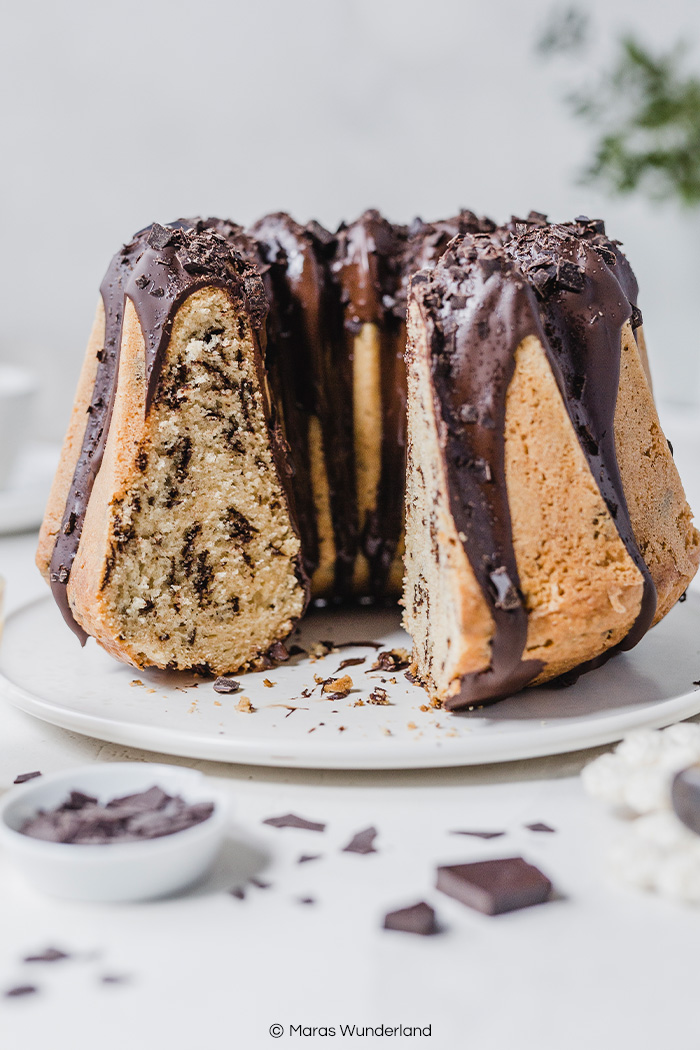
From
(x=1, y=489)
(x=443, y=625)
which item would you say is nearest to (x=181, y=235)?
(x=443, y=625)

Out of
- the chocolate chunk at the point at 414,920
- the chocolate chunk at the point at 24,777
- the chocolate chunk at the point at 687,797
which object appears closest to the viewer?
the chocolate chunk at the point at 414,920

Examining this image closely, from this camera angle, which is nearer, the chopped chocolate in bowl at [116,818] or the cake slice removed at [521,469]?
the chopped chocolate in bowl at [116,818]

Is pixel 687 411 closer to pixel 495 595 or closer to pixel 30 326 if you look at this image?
pixel 30 326

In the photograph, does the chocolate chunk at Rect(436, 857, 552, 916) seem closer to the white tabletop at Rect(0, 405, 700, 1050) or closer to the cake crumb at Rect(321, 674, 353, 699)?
the white tabletop at Rect(0, 405, 700, 1050)

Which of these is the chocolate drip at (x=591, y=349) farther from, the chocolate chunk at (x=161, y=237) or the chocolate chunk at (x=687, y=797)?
the chocolate chunk at (x=161, y=237)

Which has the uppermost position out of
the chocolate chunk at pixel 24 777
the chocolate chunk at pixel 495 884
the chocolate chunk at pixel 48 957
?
the chocolate chunk at pixel 24 777

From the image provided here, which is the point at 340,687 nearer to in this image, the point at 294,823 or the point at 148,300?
the point at 294,823

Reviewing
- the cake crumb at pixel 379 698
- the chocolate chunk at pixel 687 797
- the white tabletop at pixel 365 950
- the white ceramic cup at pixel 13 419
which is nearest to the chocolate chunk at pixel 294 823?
the white tabletop at pixel 365 950
